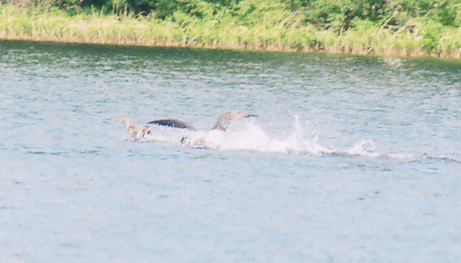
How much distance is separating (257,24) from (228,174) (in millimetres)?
33147

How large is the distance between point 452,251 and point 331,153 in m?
6.08

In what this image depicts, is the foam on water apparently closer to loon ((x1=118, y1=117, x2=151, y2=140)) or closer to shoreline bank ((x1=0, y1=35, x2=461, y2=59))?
loon ((x1=118, y1=117, x2=151, y2=140))

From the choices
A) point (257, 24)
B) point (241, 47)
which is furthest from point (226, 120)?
point (257, 24)

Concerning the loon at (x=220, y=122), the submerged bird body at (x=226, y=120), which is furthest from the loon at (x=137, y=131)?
A: the submerged bird body at (x=226, y=120)

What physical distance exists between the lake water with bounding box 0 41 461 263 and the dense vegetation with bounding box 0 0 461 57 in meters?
15.0

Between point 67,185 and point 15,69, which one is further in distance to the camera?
point 15,69

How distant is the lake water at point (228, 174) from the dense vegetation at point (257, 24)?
14991mm

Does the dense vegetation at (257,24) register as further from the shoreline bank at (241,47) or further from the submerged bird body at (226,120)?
the submerged bird body at (226,120)

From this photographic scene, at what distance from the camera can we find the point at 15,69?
102 ft

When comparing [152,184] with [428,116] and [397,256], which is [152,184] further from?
[428,116]

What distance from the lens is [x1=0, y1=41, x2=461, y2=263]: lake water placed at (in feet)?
38.1

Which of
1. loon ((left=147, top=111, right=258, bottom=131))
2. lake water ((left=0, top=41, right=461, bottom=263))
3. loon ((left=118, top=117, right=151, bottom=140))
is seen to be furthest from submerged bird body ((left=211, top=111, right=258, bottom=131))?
loon ((left=118, top=117, right=151, bottom=140))

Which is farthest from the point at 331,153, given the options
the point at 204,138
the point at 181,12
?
the point at 181,12

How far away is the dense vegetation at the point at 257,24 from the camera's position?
44406mm
